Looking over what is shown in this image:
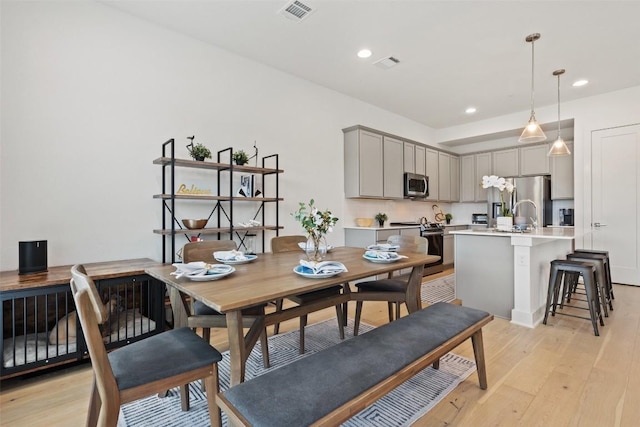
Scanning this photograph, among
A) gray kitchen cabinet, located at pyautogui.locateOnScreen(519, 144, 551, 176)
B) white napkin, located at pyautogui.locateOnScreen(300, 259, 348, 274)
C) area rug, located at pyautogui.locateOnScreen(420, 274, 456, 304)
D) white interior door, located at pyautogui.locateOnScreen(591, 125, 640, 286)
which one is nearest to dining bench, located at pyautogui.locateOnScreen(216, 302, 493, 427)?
white napkin, located at pyautogui.locateOnScreen(300, 259, 348, 274)

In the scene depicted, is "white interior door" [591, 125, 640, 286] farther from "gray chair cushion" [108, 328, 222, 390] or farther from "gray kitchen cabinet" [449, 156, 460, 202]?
"gray chair cushion" [108, 328, 222, 390]

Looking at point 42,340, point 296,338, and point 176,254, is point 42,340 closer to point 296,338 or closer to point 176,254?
point 176,254

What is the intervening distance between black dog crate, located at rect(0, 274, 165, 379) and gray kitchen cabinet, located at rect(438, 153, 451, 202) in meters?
5.45

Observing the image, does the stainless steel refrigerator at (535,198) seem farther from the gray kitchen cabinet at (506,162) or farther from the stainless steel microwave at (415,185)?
the stainless steel microwave at (415,185)

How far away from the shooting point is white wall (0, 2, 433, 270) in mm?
2381

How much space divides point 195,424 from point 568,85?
5.71m

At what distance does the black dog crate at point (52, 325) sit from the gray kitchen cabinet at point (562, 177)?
6153mm

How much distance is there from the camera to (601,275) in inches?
125

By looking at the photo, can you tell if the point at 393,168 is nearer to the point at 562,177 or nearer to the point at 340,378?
the point at 562,177

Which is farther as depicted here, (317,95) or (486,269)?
(317,95)

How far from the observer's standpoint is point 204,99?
3.36m

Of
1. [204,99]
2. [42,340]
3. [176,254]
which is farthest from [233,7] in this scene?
[42,340]

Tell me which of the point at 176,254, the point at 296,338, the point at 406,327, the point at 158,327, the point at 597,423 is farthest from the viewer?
the point at 176,254

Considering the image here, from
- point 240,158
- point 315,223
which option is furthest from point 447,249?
point 315,223
